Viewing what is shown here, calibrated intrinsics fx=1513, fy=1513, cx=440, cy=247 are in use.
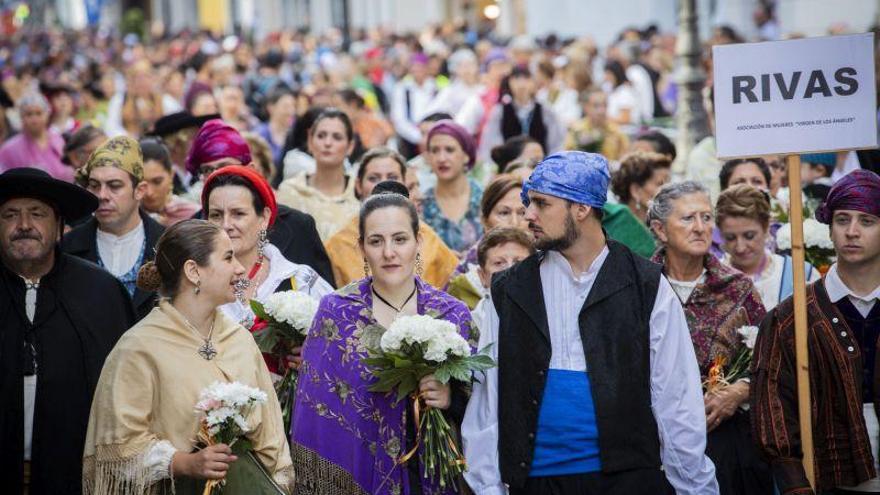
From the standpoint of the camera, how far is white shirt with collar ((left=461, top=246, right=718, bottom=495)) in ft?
19.9

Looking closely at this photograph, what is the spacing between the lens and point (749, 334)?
717 cm

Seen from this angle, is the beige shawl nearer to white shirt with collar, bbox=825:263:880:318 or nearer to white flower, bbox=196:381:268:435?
white flower, bbox=196:381:268:435

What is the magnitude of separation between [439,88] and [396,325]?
16052 mm

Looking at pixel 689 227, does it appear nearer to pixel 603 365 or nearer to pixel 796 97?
pixel 796 97

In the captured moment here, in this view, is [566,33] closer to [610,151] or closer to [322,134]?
[610,151]

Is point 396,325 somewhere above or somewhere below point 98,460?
above

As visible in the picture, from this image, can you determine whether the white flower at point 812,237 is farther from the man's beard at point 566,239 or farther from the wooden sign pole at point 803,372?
the man's beard at point 566,239

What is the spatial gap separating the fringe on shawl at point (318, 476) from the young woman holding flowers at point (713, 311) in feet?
5.71

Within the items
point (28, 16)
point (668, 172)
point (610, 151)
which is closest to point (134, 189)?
point (668, 172)

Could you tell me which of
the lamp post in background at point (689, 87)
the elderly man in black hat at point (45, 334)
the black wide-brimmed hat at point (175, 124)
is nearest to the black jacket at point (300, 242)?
the elderly man in black hat at point (45, 334)

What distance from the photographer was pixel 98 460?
6109mm

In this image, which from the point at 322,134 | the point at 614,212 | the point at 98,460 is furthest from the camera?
the point at 322,134

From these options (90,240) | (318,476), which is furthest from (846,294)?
(90,240)

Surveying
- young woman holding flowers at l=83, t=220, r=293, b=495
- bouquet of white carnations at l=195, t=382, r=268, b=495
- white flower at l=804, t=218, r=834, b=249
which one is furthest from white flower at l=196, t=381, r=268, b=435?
white flower at l=804, t=218, r=834, b=249
